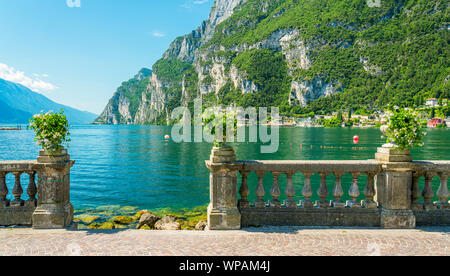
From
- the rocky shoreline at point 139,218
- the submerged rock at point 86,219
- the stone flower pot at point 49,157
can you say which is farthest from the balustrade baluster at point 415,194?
the submerged rock at point 86,219

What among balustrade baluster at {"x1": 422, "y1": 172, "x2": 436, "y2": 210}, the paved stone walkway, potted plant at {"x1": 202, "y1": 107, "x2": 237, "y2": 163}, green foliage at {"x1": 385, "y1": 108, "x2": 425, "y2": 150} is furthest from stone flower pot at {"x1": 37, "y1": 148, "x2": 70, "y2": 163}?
balustrade baluster at {"x1": 422, "y1": 172, "x2": 436, "y2": 210}

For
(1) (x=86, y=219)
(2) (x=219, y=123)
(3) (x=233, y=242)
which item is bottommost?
(1) (x=86, y=219)

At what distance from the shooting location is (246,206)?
653 cm

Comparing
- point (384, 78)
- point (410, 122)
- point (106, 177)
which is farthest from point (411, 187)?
point (384, 78)

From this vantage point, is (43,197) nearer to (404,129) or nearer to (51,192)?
(51,192)

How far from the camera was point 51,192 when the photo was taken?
6336 mm

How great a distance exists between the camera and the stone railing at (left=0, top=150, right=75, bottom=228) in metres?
6.28

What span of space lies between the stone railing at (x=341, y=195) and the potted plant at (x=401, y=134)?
31mm

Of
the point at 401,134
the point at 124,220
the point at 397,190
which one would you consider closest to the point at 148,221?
the point at 124,220

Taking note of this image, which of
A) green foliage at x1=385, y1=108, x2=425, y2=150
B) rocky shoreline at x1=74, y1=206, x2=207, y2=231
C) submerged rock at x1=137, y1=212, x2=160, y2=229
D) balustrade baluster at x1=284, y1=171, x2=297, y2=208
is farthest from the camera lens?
submerged rock at x1=137, y1=212, x2=160, y2=229

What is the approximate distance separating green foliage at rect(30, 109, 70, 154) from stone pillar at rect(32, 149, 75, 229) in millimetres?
192

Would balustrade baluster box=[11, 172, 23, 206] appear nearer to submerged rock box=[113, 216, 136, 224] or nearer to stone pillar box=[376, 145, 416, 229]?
submerged rock box=[113, 216, 136, 224]

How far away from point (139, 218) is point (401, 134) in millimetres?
12796
